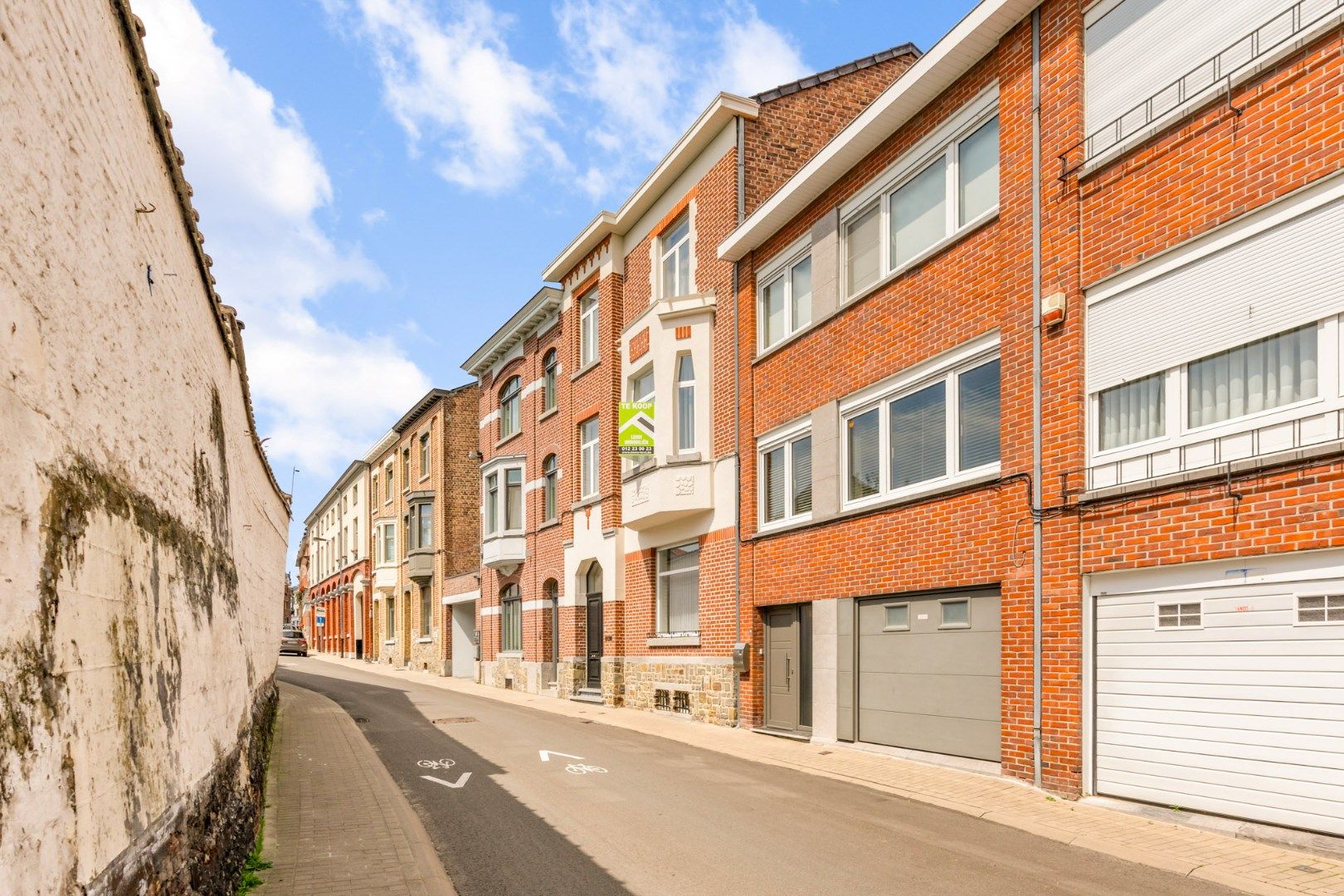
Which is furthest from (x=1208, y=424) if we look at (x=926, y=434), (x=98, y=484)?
(x=98, y=484)

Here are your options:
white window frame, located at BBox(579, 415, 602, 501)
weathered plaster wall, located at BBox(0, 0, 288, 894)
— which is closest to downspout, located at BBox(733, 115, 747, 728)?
white window frame, located at BBox(579, 415, 602, 501)

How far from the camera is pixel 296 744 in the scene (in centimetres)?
1555

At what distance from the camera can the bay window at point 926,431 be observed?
42.3ft

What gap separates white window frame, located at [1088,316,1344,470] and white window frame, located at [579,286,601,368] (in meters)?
16.6

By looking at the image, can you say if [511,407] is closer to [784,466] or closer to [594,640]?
[594,640]

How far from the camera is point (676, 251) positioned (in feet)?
73.9

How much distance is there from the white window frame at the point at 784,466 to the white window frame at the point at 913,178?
8.03ft

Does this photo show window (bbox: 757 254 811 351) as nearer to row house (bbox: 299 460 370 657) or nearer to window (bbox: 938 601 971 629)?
window (bbox: 938 601 971 629)

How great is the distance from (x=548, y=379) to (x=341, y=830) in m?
21.7

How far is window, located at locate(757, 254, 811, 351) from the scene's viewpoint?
57.6 ft

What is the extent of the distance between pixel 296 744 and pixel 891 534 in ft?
30.5

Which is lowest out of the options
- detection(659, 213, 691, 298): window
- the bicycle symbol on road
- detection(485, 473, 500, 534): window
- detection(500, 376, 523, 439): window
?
the bicycle symbol on road

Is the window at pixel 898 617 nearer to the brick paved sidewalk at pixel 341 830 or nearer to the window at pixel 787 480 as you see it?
the window at pixel 787 480

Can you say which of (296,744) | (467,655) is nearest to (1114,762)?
(296,744)
